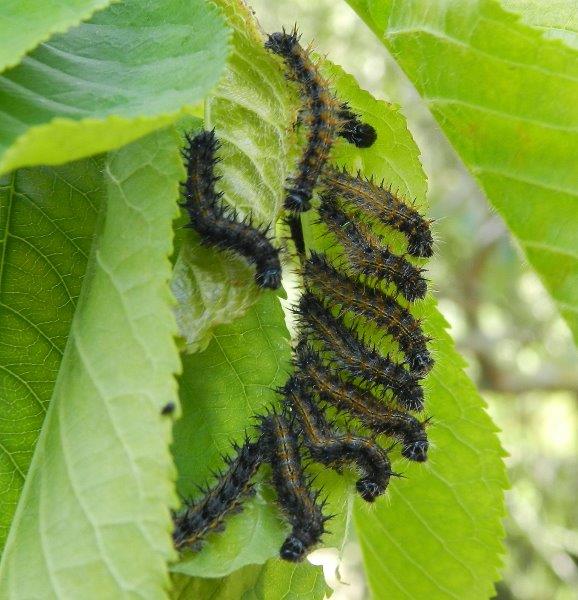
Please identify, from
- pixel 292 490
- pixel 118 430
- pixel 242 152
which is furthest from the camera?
pixel 292 490

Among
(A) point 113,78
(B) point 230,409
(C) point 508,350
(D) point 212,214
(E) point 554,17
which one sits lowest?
(C) point 508,350

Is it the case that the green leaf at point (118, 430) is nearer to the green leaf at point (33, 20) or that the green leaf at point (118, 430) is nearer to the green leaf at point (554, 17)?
the green leaf at point (33, 20)

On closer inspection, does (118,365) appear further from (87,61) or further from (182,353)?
(87,61)

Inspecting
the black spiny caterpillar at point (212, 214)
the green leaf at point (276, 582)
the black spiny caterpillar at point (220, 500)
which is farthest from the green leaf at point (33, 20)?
the green leaf at point (276, 582)

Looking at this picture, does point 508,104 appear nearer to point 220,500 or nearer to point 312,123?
point 312,123

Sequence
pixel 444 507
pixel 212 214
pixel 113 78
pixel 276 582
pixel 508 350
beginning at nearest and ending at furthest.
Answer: pixel 113 78 → pixel 212 214 → pixel 276 582 → pixel 444 507 → pixel 508 350

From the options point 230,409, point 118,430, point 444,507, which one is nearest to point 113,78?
point 118,430

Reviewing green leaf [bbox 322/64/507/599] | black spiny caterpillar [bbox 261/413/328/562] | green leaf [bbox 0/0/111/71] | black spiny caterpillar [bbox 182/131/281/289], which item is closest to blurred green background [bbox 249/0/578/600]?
green leaf [bbox 322/64/507/599]
